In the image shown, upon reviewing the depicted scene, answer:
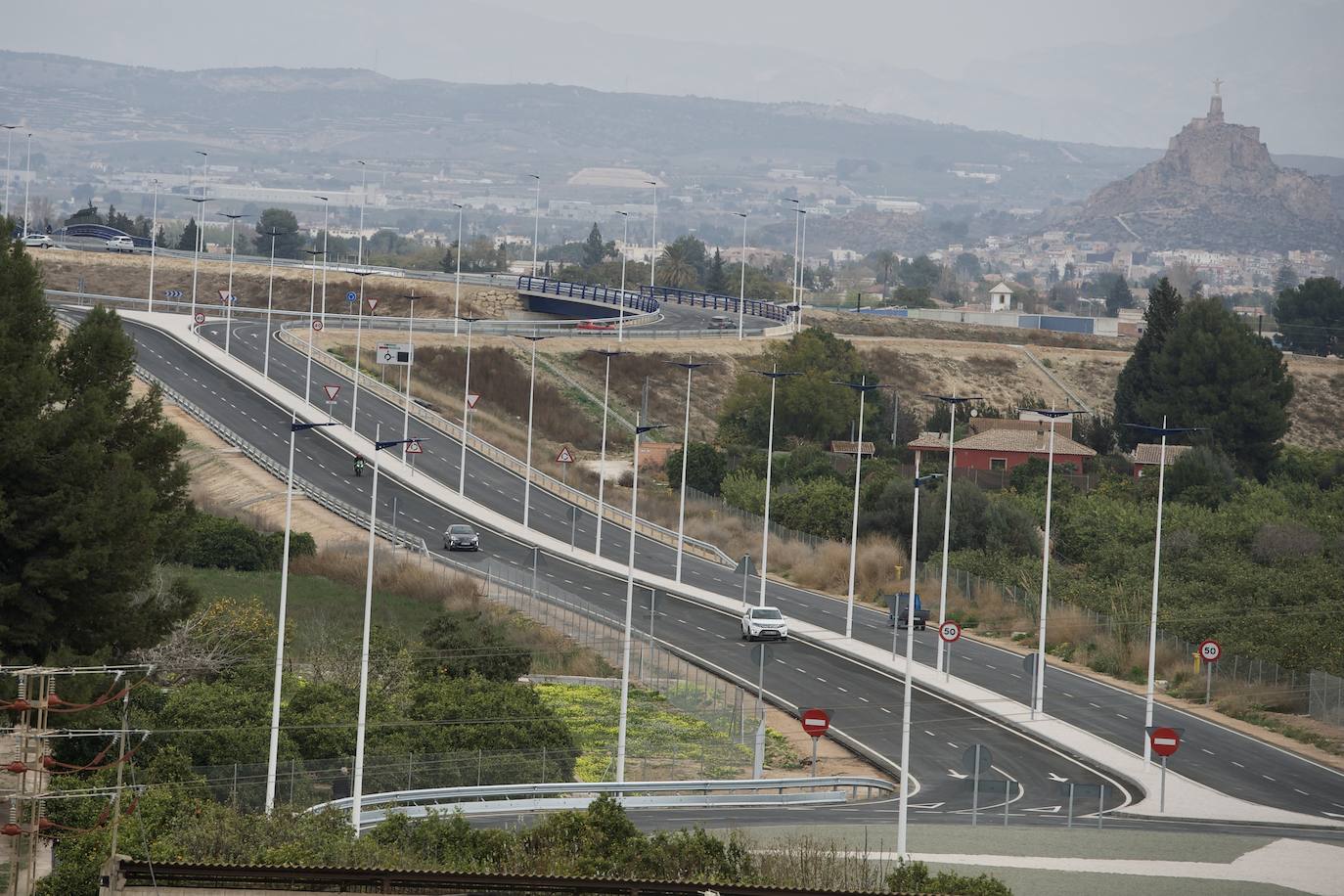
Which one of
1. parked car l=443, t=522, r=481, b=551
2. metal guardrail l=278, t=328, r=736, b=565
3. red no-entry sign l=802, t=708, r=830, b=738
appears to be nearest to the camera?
red no-entry sign l=802, t=708, r=830, b=738

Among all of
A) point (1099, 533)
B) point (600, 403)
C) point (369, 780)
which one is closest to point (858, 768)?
point (369, 780)

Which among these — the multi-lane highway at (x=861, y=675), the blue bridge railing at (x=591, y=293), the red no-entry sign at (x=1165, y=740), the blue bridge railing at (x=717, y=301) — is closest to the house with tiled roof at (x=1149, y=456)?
the multi-lane highway at (x=861, y=675)

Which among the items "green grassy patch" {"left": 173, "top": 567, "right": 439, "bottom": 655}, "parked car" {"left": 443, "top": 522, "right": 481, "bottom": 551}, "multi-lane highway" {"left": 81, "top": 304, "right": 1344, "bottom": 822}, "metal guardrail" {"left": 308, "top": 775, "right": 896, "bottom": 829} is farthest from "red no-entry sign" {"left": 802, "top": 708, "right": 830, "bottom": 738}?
"parked car" {"left": 443, "top": 522, "right": 481, "bottom": 551}

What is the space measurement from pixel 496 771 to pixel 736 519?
4992 centimetres

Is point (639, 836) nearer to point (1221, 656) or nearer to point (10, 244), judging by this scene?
point (10, 244)

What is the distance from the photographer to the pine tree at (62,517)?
44.6 m

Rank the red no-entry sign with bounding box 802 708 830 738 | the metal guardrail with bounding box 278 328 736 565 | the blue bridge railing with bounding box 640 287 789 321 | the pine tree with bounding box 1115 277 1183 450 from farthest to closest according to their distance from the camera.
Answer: the blue bridge railing with bounding box 640 287 789 321
the pine tree with bounding box 1115 277 1183 450
the metal guardrail with bounding box 278 328 736 565
the red no-entry sign with bounding box 802 708 830 738

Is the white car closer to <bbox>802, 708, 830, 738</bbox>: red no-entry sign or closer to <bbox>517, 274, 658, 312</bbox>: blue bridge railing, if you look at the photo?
<bbox>802, 708, 830, 738</bbox>: red no-entry sign

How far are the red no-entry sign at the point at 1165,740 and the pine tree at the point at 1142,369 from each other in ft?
238

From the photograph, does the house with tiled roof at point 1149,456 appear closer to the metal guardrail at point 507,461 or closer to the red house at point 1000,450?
the red house at point 1000,450

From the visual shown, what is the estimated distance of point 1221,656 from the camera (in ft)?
211

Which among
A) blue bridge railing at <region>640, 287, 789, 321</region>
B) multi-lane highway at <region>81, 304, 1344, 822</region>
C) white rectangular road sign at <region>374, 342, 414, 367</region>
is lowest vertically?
multi-lane highway at <region>81, 304, 1344, 822</region>

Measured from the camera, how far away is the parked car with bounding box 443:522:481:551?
78.8 m

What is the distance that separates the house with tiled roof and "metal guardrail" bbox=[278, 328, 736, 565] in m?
32.4
